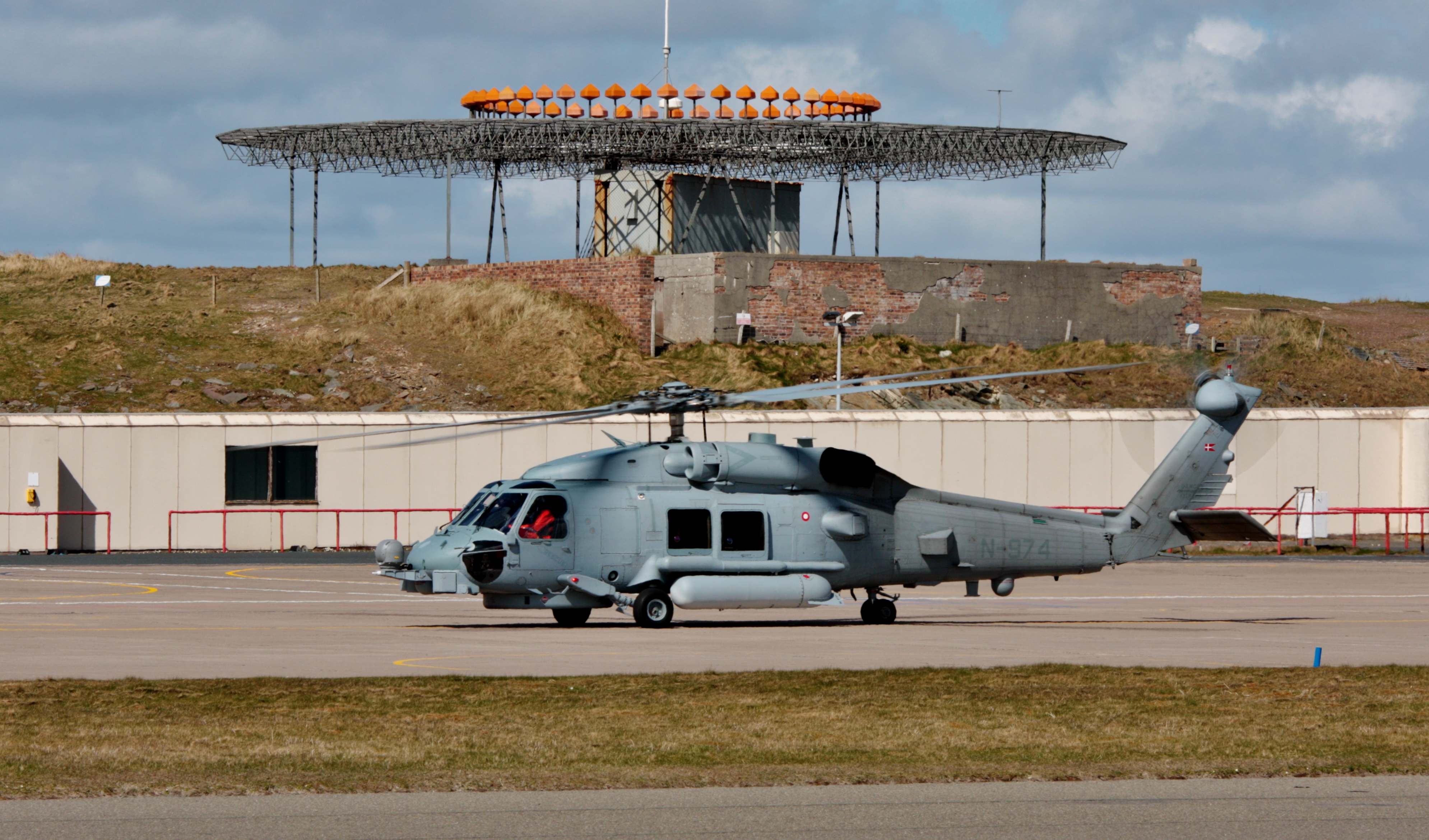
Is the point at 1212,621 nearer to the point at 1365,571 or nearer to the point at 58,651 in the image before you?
the point at 1365,571

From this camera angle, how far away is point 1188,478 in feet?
81.6

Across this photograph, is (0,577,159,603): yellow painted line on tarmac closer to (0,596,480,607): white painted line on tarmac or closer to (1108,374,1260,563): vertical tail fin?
(0,596,480,607): white painted line on tarmac

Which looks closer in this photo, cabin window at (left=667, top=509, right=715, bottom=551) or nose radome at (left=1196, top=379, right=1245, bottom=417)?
cabin window at (left=667, top=509, right=715, bottom=551)

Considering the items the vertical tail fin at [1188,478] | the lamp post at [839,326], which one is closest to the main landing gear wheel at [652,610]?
the vertical tail fin at [1188,478]

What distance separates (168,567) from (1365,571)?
86.2 ft

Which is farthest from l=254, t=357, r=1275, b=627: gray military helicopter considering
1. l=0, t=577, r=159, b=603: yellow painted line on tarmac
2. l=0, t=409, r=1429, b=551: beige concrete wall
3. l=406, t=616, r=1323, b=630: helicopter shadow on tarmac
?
l=0, t=409, r=1429, b=551: beige concrete wall

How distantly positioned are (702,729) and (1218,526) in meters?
13.5

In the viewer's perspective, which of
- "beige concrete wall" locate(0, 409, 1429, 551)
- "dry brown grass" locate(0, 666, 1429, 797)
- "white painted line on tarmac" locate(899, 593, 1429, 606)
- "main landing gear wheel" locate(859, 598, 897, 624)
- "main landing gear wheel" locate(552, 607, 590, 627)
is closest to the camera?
"dry brown grass" locate(0, 666, 1429, 797)

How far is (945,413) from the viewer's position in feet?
139

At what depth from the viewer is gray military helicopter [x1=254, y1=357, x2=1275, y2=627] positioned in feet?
71.3

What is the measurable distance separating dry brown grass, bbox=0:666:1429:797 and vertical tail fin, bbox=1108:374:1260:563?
735 cm

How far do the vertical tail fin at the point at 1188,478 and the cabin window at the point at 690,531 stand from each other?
6371 millimetres

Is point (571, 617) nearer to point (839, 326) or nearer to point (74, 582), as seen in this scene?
point (74, 582)

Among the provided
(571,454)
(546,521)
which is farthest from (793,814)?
(571,454)
